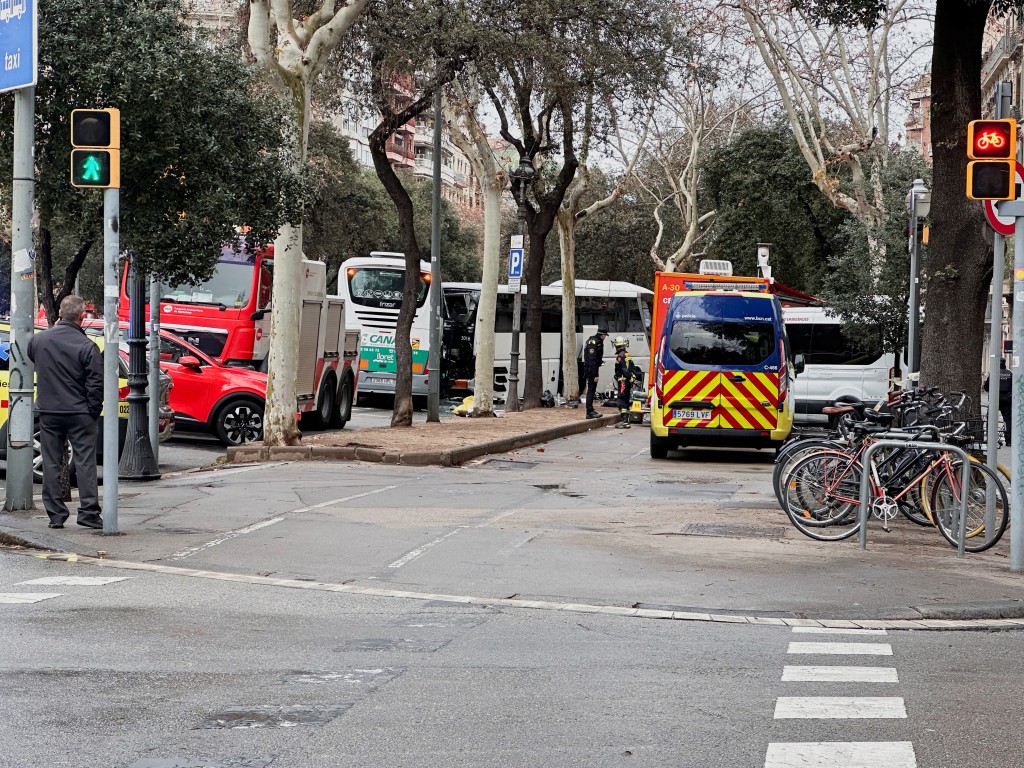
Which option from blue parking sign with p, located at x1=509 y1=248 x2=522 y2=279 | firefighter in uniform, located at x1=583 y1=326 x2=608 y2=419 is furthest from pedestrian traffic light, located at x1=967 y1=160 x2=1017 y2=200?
firefighter in uniform, located at x1=583 y1=326 x2=608 y2=419

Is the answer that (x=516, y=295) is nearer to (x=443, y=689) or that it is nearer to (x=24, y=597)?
(x=24, y=597)

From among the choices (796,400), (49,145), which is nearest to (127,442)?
(49,145)

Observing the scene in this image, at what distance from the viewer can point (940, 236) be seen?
47.9 ft

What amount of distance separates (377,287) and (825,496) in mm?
25329

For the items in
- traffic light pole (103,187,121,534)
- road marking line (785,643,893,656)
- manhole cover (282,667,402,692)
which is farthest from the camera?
traffic light pole (103,187,121,534)

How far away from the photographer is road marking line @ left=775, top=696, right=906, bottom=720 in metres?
6.13

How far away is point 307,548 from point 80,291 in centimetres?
5440

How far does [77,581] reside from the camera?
9289 mm

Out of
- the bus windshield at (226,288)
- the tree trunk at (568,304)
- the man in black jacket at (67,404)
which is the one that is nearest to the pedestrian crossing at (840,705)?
the man in black jacket at (67,404)

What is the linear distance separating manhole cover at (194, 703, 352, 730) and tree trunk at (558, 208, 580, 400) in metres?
31.2

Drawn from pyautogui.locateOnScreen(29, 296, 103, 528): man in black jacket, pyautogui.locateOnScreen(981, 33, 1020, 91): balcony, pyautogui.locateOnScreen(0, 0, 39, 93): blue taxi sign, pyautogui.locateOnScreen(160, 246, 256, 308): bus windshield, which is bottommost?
pyautogui.locateOnScreen(29, 296, 103, 528): man in black jacket

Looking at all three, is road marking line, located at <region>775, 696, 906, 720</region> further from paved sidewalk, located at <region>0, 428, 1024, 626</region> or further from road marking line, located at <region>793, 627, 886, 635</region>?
paved sidewalk, located at <region>0, 428, 1024, 626</region>

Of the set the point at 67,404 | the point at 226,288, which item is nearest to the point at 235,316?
the point at 226,288

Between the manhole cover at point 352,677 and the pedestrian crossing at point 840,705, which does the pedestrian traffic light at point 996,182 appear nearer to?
the pedestrian crossing at point 840,705
